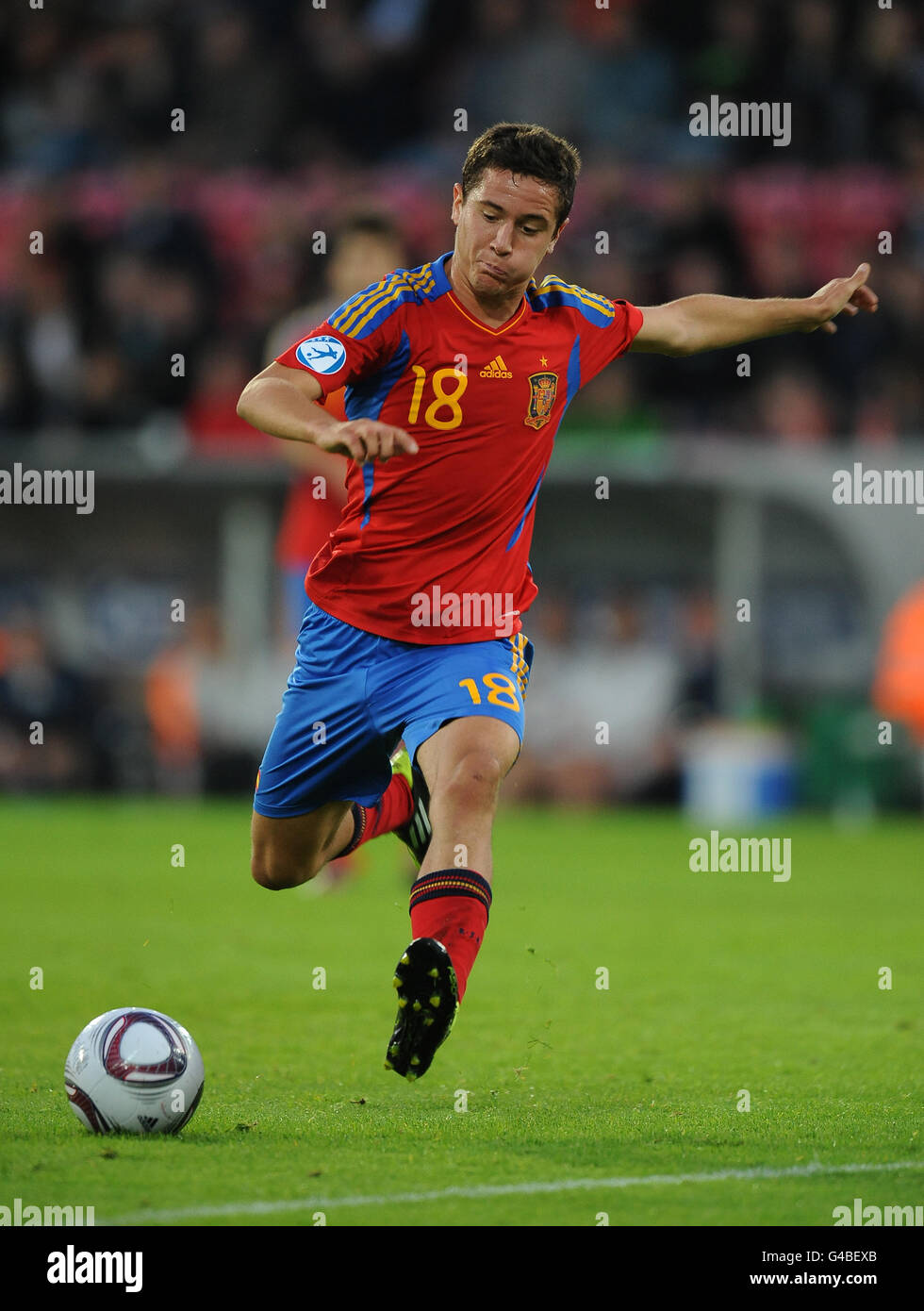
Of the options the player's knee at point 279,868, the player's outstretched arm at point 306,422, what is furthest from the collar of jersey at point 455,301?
the player's knee at point 279,868

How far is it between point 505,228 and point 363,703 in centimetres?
129

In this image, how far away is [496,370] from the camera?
16.4ft

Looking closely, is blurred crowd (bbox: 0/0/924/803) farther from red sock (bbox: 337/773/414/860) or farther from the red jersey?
the red jersey

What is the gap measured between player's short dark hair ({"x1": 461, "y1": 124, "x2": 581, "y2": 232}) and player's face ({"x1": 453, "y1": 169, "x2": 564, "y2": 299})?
22 mm

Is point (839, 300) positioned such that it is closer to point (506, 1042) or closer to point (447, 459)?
point (447, 459)

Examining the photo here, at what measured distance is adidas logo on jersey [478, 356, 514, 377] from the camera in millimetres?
4988

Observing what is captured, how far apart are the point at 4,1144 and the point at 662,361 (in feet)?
39.7

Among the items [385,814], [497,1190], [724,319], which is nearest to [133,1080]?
[497,1190]

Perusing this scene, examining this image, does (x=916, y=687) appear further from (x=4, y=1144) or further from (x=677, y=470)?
(x=4, y=1144)

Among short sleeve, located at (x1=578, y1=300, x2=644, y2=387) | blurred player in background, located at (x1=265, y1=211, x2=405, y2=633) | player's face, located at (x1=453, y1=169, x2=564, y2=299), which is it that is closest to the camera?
player's face, located at (x1=453, y1=169, x2=564, y2=299)

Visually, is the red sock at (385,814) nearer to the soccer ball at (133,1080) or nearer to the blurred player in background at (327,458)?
the soccer ball at (133,1080)

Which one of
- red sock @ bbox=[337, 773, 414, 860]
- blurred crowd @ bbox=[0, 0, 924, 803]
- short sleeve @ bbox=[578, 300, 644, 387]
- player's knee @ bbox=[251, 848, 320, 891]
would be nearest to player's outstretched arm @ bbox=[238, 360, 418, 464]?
short sleeve @ bbox=[578, 300, 644, 387]

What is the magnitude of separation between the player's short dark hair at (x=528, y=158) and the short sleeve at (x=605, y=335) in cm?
34

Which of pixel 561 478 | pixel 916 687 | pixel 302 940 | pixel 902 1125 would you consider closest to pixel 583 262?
pixel 561 478
